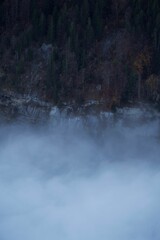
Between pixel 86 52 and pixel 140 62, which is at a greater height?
pixel 86 52

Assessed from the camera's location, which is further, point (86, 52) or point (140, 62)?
point (86, 52)

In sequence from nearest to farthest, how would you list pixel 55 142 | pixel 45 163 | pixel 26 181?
1. pixel 26 181
2. pixel 45 163
3. pixel 55 142

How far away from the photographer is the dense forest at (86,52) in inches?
1148

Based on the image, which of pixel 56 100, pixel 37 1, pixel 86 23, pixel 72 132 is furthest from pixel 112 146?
pixel 37 1

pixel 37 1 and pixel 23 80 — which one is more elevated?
pixel 37 1

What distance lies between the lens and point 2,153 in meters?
26.9

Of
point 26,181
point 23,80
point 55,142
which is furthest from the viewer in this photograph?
point 23,80

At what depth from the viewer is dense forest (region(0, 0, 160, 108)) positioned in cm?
2917

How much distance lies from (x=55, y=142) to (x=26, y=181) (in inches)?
173

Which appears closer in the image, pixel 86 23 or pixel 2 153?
pixel 2 153

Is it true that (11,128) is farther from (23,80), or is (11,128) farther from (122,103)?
(122,103)

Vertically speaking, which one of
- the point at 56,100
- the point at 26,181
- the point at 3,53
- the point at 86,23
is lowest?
the point at 26,181

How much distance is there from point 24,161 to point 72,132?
3.99 m

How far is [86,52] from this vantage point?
98.1 feet
